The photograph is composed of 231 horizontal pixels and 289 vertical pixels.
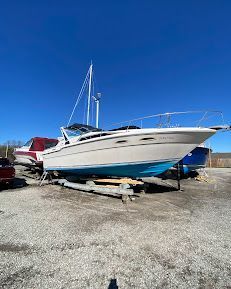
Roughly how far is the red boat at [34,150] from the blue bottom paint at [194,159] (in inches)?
314

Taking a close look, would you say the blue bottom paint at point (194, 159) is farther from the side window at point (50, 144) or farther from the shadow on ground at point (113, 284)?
the shadow on ground at point (113, 284)

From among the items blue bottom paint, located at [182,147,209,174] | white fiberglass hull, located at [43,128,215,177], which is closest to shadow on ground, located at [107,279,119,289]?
white fiberglass hull, located at [43,128,215,177]

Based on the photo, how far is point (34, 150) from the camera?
13.8 metres

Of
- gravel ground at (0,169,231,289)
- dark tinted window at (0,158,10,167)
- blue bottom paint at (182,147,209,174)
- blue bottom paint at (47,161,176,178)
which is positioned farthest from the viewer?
blue bottom paint at (182,147,209,174)

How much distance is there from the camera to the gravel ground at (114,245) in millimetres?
3061

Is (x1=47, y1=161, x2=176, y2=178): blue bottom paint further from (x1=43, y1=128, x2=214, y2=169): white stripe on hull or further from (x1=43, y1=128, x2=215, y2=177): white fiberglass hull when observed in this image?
(x1=43, y1=128, x2=214, y2=169): white stripe on hull

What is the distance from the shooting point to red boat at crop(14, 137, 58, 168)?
13.5 meters

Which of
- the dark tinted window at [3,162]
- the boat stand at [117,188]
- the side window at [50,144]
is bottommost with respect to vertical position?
the boat stand at [117,188]

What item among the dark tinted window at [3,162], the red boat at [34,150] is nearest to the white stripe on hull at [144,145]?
the dark tinted window at [3,162]

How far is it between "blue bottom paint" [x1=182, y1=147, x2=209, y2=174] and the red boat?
7985mm

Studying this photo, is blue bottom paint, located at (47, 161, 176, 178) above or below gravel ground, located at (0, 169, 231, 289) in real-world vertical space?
above

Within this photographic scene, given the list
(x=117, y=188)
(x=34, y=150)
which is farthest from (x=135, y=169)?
(x=34, y=150)

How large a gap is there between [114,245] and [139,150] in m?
4.09

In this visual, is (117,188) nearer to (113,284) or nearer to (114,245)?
(114,245)
